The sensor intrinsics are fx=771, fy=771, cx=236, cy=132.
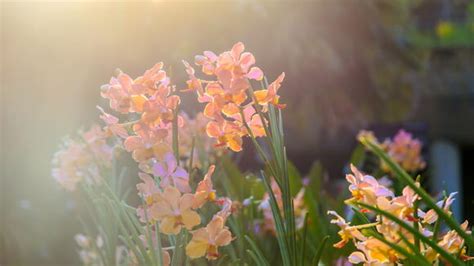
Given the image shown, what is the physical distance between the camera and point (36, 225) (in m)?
3.83

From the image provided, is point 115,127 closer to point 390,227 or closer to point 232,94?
point 232,94

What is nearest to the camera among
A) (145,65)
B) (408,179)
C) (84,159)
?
(408,179)

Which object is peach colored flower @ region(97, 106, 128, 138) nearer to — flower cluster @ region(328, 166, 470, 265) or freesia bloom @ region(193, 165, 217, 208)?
freesia bloom @ region(193, 165, 217, 208)

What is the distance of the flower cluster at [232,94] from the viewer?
34.3 inches

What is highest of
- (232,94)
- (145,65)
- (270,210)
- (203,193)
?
(145,65)

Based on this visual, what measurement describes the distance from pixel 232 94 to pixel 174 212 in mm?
151

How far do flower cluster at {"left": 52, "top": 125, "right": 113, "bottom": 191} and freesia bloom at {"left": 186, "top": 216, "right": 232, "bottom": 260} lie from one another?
41 cm

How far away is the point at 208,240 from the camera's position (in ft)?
2.79

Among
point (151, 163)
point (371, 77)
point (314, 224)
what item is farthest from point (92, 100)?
point (151, 163)

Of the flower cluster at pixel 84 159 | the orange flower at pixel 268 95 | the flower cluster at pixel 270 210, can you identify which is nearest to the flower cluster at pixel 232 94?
the orange flower at pixel 268 95

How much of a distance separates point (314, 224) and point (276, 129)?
2.42 ft

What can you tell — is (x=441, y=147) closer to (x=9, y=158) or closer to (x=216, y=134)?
(x=9, y=158)

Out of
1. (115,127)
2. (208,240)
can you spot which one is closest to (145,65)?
(115,127)

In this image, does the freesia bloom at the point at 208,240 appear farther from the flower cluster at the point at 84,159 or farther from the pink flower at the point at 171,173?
the flower cluster at the point at 84,159
